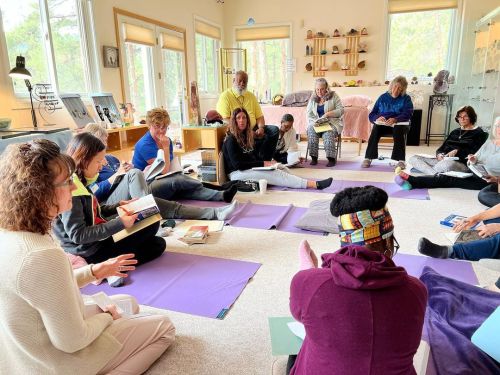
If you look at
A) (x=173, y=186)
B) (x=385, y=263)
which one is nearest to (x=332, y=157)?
(x=173, y=186)

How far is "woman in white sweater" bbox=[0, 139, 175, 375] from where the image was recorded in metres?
0.99

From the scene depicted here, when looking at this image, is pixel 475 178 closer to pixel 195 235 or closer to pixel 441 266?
pixel 441 266

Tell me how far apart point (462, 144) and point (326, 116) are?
5.82 ft

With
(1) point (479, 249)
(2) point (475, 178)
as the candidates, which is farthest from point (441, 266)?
(2) point (475, 178)

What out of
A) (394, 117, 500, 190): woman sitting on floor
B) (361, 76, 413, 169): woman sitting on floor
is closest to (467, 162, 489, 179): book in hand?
(394, 117, 500, 190): woman sitting on floor

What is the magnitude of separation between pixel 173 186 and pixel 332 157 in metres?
2.62

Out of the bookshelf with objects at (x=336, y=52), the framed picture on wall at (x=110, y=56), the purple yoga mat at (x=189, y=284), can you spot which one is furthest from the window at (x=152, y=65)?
the purple yoga mat at (x=189, y=284)

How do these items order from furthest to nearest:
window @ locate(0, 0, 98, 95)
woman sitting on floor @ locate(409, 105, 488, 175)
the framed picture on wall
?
the framed picture on wall < woman sitting on floor @ locate(409, 105, 488, 175) < window @ locate(0, 0, 98, 95)

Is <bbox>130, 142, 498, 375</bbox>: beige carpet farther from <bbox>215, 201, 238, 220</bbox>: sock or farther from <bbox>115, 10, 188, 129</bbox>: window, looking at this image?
<bbox>115, 10, 188, 129</bbox>: window

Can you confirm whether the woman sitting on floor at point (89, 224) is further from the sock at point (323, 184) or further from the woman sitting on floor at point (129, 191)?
the sock at point (323, 184)

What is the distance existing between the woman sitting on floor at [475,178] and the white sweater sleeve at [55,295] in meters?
3.61

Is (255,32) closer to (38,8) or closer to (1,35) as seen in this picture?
(38,8)

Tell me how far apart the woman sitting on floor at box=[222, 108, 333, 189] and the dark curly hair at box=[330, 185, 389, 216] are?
283 centimetres

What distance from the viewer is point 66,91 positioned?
4617 millimetres
